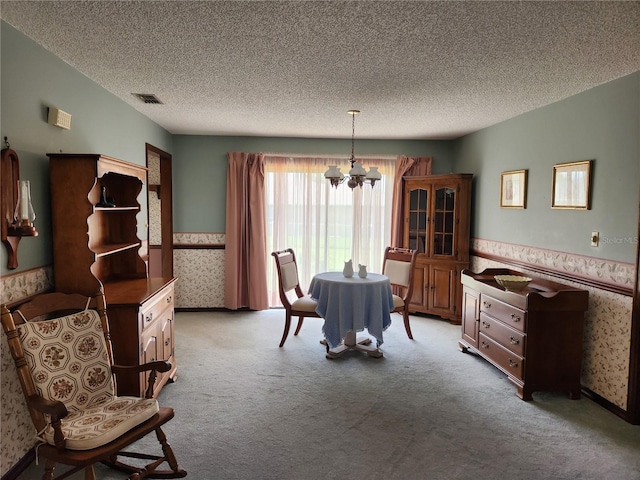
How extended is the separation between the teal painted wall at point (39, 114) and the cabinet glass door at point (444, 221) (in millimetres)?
3934

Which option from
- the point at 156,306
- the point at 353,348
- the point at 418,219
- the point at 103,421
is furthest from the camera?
the point at 418,219

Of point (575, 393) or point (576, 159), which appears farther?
point (576, 159)

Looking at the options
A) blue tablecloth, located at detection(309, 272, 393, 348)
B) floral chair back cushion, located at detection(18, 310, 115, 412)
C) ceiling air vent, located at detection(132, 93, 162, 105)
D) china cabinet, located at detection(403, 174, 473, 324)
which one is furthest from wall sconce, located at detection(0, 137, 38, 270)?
china cabinet, located at detection(403, 174, 473, 324)

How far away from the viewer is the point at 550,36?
247cm

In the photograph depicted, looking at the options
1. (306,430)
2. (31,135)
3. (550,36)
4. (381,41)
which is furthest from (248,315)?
(550,36)

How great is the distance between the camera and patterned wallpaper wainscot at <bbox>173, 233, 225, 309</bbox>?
239 inches

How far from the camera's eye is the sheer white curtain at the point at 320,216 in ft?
20.1

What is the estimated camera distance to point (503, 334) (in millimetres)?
3721

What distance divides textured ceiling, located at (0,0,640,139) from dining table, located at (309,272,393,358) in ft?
5.62

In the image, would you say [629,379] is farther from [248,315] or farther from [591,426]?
[248,315]

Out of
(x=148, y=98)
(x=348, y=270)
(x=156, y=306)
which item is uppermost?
(x=148, y=98)

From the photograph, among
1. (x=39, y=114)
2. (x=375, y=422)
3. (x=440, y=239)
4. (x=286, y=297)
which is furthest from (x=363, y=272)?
(x=39, y=114)

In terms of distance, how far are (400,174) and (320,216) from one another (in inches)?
49.0

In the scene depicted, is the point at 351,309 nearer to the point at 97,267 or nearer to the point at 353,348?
the point at 353,348
